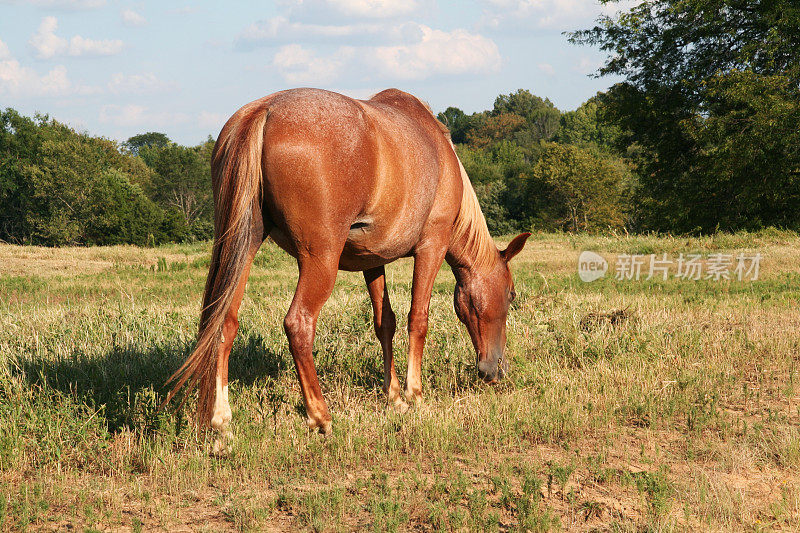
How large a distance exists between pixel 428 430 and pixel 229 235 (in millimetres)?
1900

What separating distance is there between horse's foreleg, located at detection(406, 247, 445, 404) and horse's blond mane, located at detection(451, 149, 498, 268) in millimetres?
439

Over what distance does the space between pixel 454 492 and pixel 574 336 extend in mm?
3790

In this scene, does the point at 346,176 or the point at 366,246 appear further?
the point at 366,246

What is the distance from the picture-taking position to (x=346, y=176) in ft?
13.1

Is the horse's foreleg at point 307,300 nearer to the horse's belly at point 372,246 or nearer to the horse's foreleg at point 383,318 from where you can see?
the horse's belly at point 372,246

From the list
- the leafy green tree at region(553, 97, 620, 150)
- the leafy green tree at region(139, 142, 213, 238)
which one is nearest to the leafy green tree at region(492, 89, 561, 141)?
the leafy green tree at region(553, 97, 620, 150)

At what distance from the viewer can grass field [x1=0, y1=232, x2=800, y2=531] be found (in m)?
3.26

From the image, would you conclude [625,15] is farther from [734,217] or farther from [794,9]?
[734,217]

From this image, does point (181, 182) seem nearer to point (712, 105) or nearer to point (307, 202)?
point (712, 105)

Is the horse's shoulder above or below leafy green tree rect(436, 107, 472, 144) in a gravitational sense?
below

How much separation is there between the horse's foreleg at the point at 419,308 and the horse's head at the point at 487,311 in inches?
26.8

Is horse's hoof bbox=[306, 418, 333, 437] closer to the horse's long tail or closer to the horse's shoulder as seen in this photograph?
the horse's long tail

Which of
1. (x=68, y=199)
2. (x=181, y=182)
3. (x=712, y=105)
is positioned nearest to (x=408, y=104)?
(x=712, y=105)

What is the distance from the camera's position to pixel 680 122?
2512 cm
